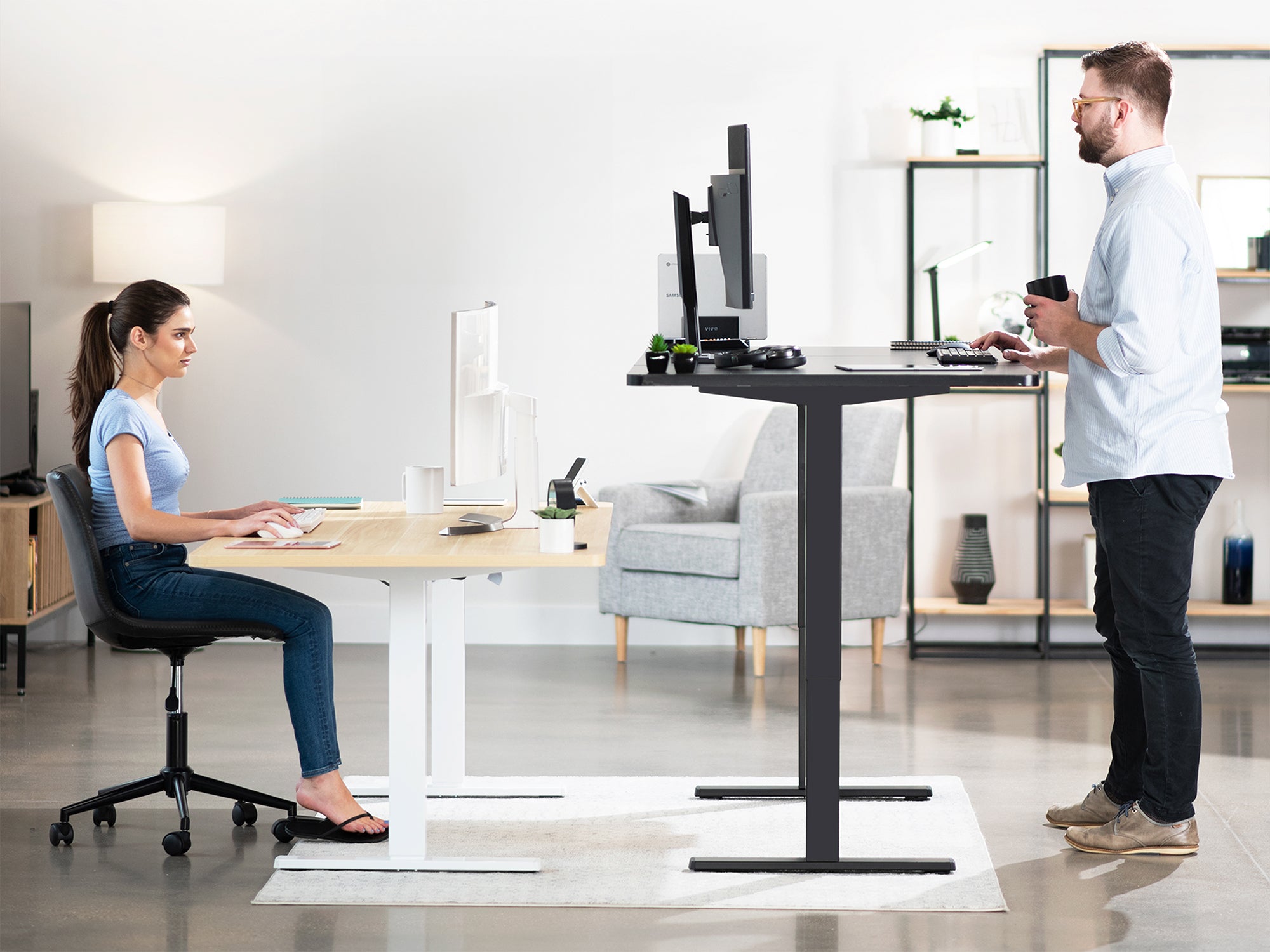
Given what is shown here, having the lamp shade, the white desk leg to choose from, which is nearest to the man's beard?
the white desk leg

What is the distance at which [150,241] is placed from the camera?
5.26m

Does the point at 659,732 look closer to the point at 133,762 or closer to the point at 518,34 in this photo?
the point at 133,762

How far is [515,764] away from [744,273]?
1.53m

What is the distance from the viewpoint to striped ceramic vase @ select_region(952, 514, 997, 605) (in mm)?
5391

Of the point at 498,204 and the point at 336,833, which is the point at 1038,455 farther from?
the point at 336,833

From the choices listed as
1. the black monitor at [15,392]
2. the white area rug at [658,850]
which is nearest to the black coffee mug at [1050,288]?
the white area rug at [658,850]

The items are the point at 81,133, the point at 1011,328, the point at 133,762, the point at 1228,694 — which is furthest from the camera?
the point at 81,133

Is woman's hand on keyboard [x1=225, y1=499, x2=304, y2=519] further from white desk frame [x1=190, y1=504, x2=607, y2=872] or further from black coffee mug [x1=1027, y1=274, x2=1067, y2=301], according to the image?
black coffee mug [x1=1027, y1=274, x2=1067, y2=301]

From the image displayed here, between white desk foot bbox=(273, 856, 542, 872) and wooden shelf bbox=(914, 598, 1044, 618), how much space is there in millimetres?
2692

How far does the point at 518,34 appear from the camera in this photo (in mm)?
5543

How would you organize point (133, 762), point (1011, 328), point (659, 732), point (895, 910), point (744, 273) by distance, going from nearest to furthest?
point (895, 910) → point (744, 273) → point (133, 762) → point (659, 732) → point (1011, 328)

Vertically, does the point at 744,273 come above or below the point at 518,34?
below

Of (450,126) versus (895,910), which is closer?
(895,910)

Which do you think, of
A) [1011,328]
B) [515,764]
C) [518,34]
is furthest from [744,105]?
[515,764]
